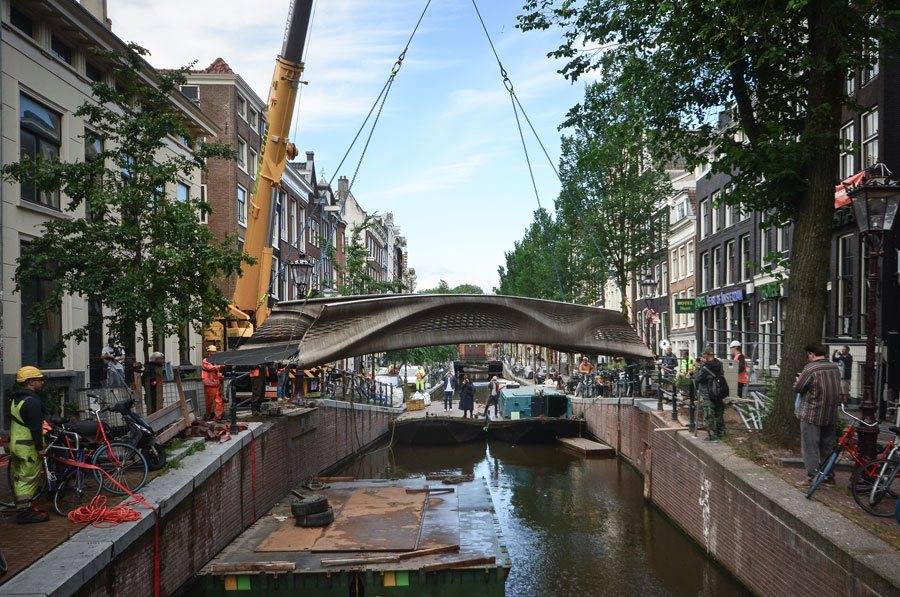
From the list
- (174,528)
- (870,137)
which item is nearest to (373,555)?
(174,528)

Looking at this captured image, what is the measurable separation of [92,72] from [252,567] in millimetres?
15614

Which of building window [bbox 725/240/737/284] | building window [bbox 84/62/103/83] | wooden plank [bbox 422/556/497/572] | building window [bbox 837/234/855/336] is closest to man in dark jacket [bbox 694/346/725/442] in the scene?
wooden plank [bbox 422/556/497/572]

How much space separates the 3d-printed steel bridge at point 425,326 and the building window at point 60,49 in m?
11.1

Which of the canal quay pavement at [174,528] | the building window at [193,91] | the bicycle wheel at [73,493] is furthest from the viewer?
the building window at [193,91]

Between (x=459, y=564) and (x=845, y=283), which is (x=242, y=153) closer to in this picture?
(x=845, y=283)

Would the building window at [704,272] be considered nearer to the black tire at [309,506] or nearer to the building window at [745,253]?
the building window at [745,253]

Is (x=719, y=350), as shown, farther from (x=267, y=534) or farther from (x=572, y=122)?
(x=267, y=534)

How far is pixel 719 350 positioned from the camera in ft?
117

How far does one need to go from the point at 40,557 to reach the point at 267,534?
4.25m

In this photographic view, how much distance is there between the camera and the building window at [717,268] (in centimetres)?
3847

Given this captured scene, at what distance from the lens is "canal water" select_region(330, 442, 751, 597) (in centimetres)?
1201

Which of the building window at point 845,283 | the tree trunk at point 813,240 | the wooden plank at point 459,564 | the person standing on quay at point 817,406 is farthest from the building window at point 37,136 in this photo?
the building window at point 845,283

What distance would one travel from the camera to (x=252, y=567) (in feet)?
30.8

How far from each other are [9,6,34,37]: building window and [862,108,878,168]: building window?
850 inches
